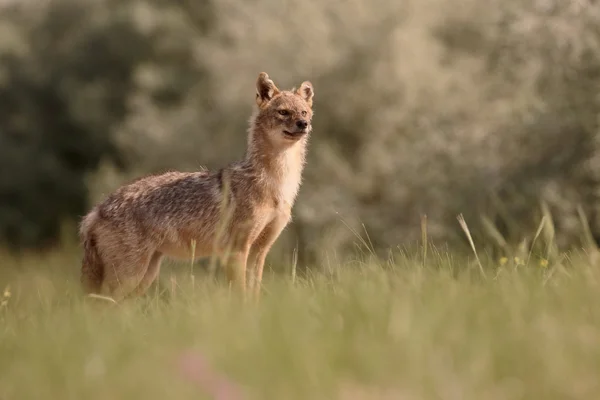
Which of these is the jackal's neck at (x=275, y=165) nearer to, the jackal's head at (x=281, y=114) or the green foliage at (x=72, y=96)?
the jackal's head at (x=281, y=114)

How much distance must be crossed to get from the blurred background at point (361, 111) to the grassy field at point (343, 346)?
7314 millimetres

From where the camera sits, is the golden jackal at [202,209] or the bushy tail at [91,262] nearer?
the golden jackal at [202,209]

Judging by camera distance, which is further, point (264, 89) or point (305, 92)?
point (305, 92)

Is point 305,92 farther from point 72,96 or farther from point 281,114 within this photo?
point 72,96

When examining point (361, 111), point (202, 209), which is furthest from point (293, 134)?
point (361, 111)

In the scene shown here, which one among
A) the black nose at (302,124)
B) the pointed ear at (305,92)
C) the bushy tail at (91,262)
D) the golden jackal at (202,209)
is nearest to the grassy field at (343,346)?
the golden jackal at (202,209)

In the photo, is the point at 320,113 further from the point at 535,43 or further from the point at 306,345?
the point at 306,345

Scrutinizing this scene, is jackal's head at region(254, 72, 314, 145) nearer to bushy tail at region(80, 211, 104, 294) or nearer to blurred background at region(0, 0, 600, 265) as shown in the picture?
bushy tail at region(80, 211, 104, 294)

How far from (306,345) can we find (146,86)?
27795 millimetres

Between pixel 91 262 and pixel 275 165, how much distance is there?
2411 mm

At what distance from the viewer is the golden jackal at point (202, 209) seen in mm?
10031

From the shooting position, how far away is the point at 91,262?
10.6 m

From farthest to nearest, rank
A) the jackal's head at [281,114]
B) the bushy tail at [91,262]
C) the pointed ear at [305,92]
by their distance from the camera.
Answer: the pointed ear at [305,92], the bushy tail at [91,262], the jackal's head at [281,114]

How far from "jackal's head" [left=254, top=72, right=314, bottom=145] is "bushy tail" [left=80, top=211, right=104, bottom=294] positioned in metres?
2.26
